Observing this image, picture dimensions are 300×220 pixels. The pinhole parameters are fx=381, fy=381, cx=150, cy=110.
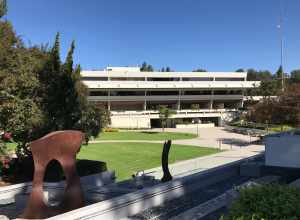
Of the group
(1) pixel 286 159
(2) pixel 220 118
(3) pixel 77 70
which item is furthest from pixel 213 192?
(2) pixel 220 118

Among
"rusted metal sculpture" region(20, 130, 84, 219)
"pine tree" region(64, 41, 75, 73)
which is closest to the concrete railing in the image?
"pine tree" region(64, 41, 75, 73)

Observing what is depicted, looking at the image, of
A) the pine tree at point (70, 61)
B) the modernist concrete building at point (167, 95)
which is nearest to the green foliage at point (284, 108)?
the pine tree at point (70, 61)

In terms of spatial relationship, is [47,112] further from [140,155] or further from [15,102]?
[140,155]

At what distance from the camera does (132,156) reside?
104ft

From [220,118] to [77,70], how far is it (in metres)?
59.4

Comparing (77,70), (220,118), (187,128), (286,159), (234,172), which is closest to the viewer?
(286,159)

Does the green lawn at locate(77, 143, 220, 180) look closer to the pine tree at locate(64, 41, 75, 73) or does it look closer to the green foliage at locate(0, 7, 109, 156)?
the green foliage at locate(0, 7, 109, 156)

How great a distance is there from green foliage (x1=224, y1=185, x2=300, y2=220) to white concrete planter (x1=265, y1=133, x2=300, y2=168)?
25.7 feet

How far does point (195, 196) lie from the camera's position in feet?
38.3

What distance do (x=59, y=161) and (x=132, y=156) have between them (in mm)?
21758

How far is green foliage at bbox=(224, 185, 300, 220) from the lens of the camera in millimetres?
5082

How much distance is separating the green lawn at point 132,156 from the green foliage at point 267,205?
1602 cm

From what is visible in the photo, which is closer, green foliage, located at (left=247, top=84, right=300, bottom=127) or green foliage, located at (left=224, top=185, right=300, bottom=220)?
green foliage, located at (left=224, top=185, right=300, bottom=220)

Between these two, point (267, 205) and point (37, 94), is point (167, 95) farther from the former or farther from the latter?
point (267, 205)
